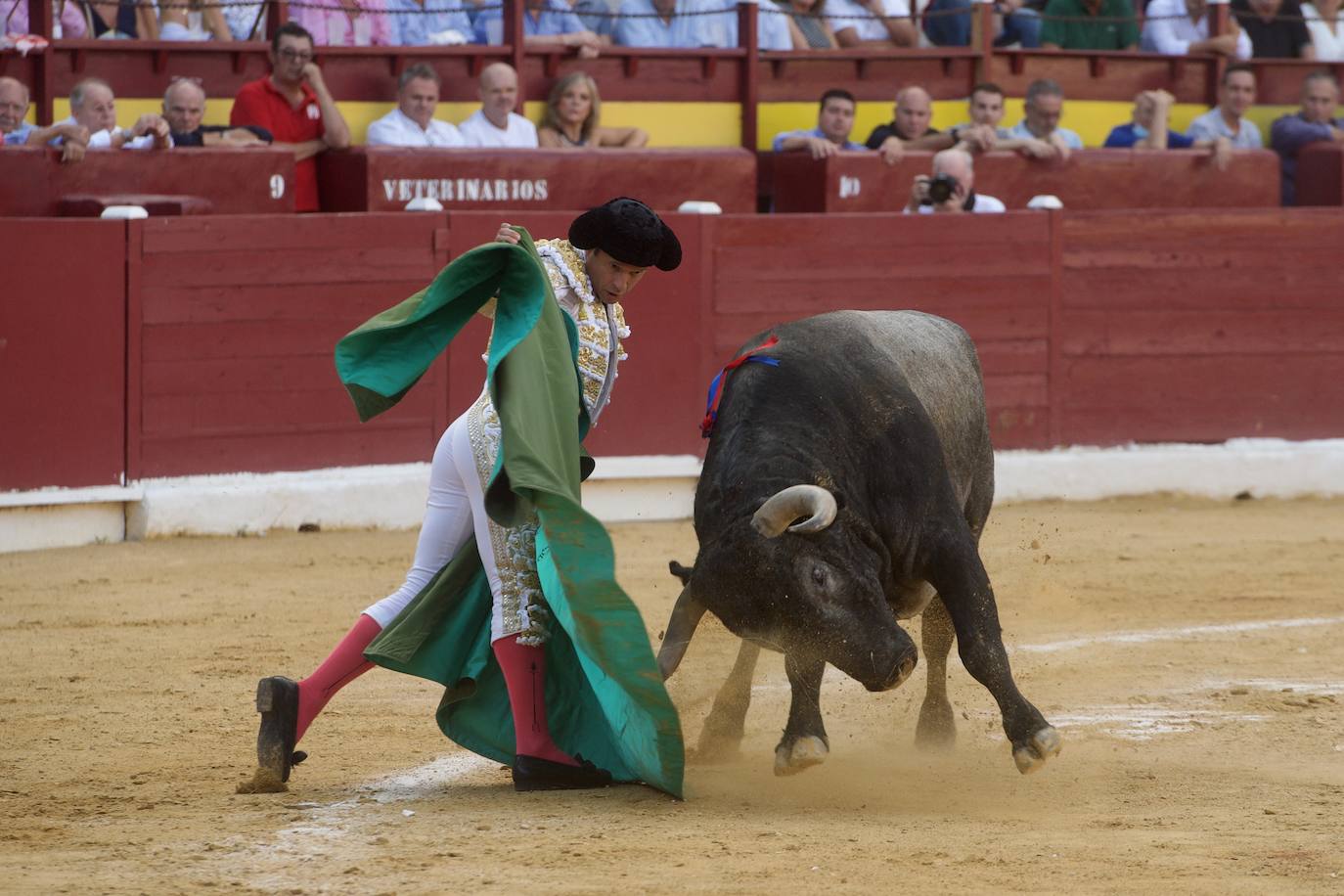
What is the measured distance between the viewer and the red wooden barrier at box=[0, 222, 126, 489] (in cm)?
698

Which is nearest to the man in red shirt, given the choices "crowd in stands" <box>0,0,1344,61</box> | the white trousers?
"crowd in stands" <box>0,0,1344,61</box>

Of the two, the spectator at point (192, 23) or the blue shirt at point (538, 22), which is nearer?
the spectator at point (192, 23)

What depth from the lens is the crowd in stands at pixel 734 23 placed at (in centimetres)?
823

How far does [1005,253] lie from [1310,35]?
3.23 meters

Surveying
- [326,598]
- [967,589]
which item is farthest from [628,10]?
[967,589]

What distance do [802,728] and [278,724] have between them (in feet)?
3.35

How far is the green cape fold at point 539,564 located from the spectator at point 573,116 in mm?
4759

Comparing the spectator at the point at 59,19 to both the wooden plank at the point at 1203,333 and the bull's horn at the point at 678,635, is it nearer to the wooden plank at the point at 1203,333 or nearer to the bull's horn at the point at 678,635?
the wooden plank at the point at 1203,333

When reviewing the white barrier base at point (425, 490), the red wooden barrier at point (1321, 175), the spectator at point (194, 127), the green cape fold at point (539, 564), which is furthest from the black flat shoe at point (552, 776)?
the red wooden barrier at point (1321, 175)

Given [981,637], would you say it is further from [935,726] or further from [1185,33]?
[1185,33]

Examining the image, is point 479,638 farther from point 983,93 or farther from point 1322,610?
point 983,93

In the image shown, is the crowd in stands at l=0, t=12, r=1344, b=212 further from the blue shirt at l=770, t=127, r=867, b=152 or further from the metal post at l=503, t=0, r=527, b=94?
the metal post at l=503, t=0, r=527, b=94

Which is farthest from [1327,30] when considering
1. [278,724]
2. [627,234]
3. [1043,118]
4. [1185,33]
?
[278,724]

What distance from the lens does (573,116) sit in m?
8.53
